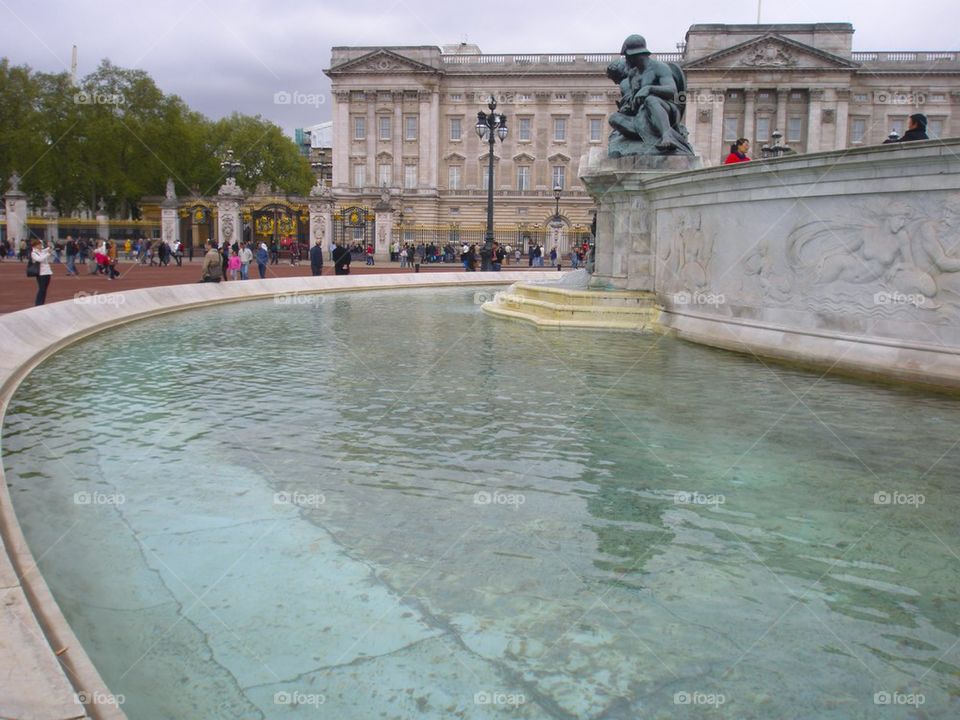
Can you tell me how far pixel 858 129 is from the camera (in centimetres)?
6681

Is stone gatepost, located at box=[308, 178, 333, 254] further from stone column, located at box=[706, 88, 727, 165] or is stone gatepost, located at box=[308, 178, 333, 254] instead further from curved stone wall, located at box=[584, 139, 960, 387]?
stone column, located at box=[706, 88, 727, 165]

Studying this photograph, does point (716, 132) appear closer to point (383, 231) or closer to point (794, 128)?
point (794, 128)

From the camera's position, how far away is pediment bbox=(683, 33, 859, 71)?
6431 centimetres

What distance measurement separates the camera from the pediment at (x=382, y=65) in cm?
6979

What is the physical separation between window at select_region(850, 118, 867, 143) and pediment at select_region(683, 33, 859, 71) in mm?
4558

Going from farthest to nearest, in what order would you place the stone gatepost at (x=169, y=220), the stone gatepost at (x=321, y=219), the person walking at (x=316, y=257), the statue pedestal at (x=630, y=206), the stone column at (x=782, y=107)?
the stone column at (x=782, y=107), the stone gatepost at (x=169, y=220), the stone gatepost at (x=321, y=219), the person walking at (x=316, y=257), the statue pedestal at (x=630, y=206)

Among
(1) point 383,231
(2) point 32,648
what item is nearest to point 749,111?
(1) point 383,231

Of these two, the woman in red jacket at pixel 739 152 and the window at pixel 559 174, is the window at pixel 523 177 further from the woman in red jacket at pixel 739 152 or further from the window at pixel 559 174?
the woman in red jacket at pixel 739 152

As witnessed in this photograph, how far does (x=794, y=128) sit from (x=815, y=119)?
5.78 ft

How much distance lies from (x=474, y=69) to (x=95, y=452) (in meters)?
70.6

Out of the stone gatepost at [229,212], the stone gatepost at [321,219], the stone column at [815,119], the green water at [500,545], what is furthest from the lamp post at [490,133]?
the stone column at [815,119]

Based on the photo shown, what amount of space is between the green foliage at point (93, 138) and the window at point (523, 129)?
2675cm

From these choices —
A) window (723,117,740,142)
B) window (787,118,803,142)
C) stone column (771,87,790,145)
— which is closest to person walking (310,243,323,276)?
window (723,117,740,142)

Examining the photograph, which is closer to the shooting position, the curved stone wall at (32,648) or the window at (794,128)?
the curved stone wall at (32,648)
